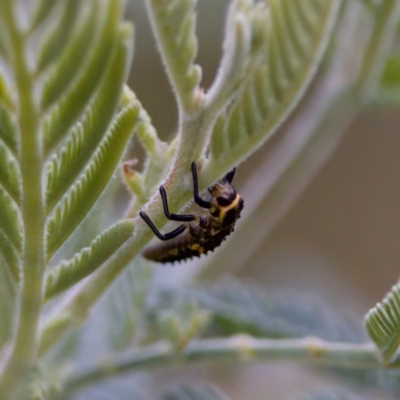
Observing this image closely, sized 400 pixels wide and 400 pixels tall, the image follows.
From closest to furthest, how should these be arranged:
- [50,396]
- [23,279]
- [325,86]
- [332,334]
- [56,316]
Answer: [23,279]
[56,316]
[50,396]
[332,334]
[325,86]

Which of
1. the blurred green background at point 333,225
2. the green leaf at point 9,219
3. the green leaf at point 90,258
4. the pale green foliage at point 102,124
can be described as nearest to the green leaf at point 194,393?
the pale green foliage at point 102,124

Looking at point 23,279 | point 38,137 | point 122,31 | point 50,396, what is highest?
point 122,31

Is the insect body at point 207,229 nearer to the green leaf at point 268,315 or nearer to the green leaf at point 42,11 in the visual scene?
the green leaf at point 268,315

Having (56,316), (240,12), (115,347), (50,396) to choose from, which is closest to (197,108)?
(240,12)

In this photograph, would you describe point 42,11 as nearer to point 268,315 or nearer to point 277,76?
point 277,76

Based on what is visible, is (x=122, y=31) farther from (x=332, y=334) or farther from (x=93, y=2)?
(x=332, y=334)

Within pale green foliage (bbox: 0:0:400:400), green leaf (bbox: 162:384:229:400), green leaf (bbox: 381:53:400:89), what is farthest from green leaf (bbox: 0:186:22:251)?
green leaf (bbox: 381:53:400:89)
